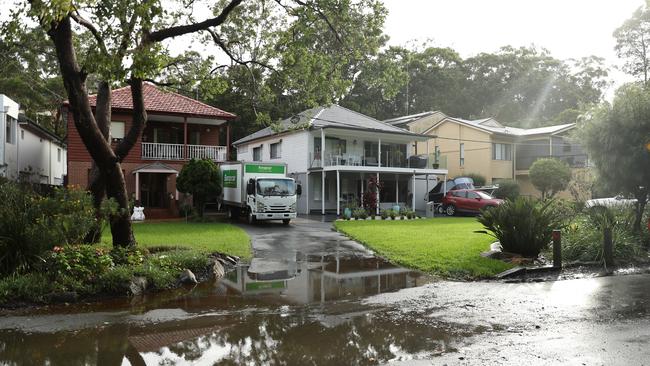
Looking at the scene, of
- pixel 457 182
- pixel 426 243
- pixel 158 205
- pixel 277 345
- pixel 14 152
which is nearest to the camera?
pixel 277 345

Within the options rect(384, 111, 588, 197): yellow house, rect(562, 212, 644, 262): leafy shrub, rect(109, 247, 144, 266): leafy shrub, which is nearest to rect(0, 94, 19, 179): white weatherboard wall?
rect(109, 247, 144, 266): leafy shrub

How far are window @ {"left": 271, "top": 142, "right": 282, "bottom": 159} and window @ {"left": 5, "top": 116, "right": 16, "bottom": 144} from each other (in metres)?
14.8

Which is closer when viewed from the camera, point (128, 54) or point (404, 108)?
point (128, 54)

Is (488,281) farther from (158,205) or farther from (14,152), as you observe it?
(14,152)

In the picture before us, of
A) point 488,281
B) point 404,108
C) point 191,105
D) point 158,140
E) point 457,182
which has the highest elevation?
point 404,108

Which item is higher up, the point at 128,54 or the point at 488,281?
the point at 128,54

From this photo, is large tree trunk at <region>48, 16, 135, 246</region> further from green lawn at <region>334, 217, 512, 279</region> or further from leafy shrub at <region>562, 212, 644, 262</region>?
leafy shrub at <region>562, 212, 644, 262</region>

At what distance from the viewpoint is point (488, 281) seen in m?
10.0

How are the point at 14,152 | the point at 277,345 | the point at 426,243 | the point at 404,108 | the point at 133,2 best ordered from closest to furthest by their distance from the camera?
the point at 277,345, the point at 133,2, the point at 426,243, the point at 14,152, the point at 404,108

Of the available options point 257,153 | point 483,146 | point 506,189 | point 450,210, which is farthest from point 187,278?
point 483,146

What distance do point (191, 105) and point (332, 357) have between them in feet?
79.7

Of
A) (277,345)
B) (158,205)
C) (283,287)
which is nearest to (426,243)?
(283,287)

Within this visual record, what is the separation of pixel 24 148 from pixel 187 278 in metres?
21.8

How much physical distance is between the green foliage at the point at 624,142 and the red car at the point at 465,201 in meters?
13.5
